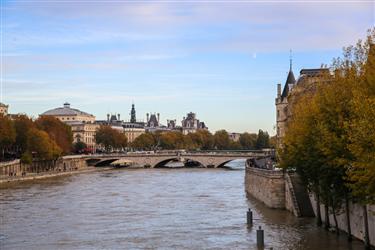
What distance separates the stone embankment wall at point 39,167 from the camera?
87.9m

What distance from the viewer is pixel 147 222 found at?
40.2m

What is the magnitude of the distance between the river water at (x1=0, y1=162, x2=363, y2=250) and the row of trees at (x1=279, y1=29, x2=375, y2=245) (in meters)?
2.89

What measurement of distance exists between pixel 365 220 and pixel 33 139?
74.4 meters

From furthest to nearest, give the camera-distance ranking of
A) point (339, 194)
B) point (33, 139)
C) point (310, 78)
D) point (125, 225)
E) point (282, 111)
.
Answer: point (33, 139) → point (282, 111) → point (310, 78) → point (125, 225) → point (339, 194)

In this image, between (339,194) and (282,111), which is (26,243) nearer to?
(339,194)

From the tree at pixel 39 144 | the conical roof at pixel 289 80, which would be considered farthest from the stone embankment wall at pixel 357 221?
the tree at pixel 39 144

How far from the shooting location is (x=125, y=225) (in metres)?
38.8

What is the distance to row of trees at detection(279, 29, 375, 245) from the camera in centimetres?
2156

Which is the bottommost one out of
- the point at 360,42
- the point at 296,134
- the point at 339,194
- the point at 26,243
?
the point at 26,243

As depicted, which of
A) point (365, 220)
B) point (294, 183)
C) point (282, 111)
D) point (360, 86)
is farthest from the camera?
point (282, 111)

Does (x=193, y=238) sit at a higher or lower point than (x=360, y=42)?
lower

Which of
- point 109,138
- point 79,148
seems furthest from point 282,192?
point 109,138

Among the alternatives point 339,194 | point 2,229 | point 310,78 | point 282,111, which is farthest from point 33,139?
point 339,194

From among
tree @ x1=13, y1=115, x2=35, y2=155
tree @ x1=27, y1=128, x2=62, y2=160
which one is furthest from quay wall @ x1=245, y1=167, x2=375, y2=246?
tree @ x1=13, y1=115, x2=35, y2=155
